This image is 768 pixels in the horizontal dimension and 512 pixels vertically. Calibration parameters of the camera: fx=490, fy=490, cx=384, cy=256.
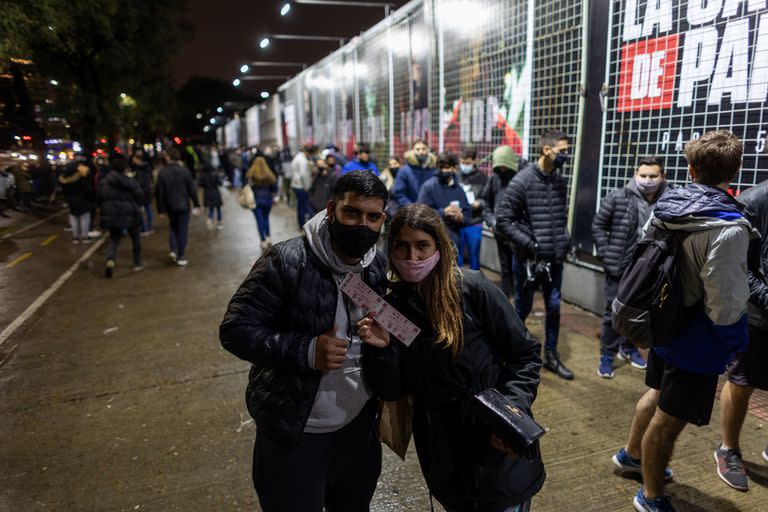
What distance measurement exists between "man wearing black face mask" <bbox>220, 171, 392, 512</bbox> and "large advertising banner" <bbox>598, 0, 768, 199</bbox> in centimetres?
350

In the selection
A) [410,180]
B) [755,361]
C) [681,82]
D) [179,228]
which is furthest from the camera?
[179,228]

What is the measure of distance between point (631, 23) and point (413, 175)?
2.98 m

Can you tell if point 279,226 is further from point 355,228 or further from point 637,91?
point 355,228

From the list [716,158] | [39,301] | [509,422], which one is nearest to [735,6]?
[716,158]

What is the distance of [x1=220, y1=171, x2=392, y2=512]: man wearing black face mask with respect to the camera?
5.53 feet

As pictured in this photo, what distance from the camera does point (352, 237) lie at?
174 cm

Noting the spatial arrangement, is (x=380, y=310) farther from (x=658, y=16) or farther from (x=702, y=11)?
(x=658, y=16)

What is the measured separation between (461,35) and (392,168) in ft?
8.56

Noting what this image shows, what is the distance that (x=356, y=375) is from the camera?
5.92 ft

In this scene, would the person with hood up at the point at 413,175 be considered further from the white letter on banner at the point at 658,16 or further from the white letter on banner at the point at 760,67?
the white letter on banner at the point at 760,67

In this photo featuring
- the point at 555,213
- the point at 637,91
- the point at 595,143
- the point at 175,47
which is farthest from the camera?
the point at 175,47

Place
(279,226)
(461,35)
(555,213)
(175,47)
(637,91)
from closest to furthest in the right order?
(555,213) < (637,91) < (461,35) < (279,226) < (175,47)

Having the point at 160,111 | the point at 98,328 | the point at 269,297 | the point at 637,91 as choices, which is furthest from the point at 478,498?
the point at 160,111

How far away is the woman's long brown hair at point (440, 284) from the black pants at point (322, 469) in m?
0.47
